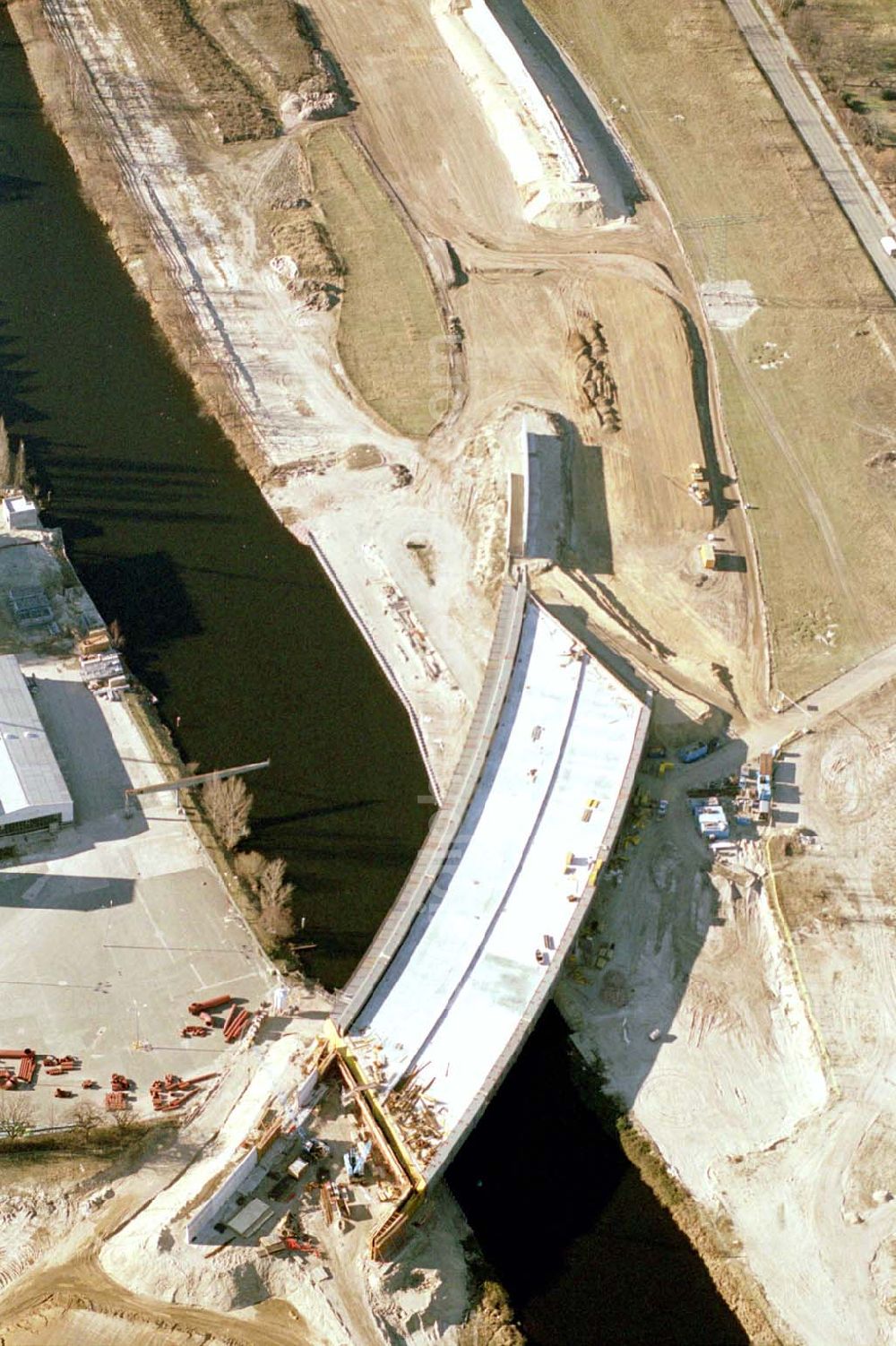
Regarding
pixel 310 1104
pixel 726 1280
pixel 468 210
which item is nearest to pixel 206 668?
pixel 310 1104

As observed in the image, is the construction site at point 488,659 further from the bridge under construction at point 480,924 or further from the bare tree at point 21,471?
the bare tree at point 21,471

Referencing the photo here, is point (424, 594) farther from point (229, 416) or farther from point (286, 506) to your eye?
point (229, 416)

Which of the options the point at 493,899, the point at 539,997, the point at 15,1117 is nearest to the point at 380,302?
the point at 493,899

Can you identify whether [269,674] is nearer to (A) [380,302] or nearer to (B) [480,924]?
(B) [480,924]

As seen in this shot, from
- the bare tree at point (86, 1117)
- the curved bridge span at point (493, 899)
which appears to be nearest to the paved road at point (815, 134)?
the curved bridge span at point (493, 899)

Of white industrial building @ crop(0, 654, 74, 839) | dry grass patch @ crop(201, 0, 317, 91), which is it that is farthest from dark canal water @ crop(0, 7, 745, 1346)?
dry grass patch @ crop(201, 0, 317, 91)

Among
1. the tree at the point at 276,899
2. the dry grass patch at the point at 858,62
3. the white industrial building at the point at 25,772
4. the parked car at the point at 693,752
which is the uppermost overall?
the dry grass patch at the point at 858,62
